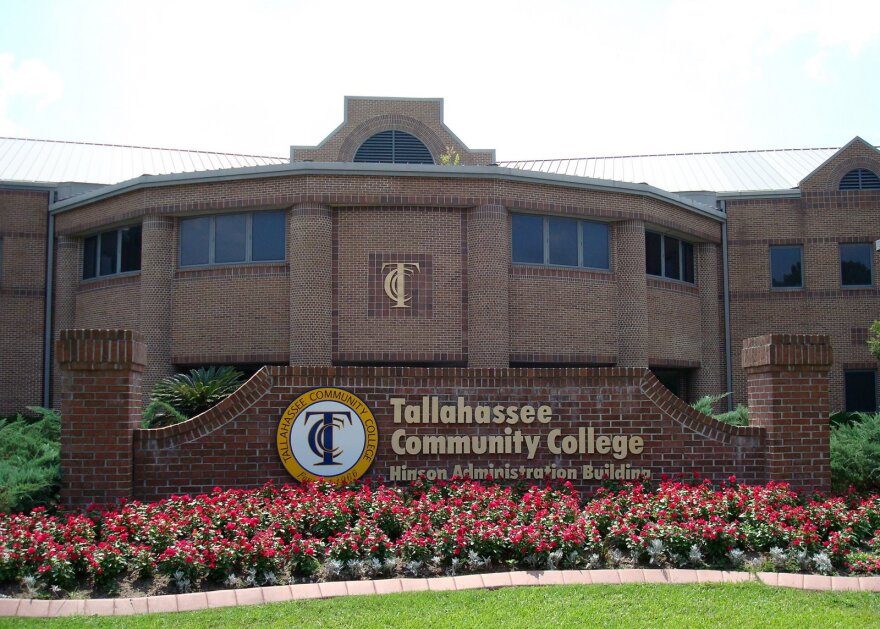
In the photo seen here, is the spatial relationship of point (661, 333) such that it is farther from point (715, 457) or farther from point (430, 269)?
point (715, 457)

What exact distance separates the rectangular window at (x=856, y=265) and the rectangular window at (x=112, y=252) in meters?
20.2

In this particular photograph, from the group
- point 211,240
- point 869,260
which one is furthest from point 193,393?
point 869,260

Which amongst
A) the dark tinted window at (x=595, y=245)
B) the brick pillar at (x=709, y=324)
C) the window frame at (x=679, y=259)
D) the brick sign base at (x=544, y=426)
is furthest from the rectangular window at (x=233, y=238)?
the brick pillar at (x=709, y=324)

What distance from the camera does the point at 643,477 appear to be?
36.0 feet

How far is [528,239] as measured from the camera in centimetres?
2247

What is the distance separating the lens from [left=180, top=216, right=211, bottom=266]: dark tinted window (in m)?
22.4

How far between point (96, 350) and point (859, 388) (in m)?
23.1

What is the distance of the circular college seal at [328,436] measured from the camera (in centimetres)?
1055

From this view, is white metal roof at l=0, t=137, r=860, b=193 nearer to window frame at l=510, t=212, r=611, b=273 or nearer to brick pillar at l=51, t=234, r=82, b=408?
brick pillar at l=51, t=234, r=82, b=408

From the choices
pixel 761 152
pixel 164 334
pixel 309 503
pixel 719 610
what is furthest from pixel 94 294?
pixel 761 152

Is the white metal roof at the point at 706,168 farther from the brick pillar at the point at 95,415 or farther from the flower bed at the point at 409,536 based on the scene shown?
the brick pillar at the point at 95,415

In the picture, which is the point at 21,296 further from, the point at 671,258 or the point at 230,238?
the point at 671,258

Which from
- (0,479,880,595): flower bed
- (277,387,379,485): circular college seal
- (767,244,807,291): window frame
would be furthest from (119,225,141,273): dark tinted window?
(767,244,807,291): window frame

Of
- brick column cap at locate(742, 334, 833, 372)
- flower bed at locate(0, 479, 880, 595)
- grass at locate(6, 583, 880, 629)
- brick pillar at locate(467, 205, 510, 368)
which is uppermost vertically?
brick pillar at locate(467, 205, 510, 368)
